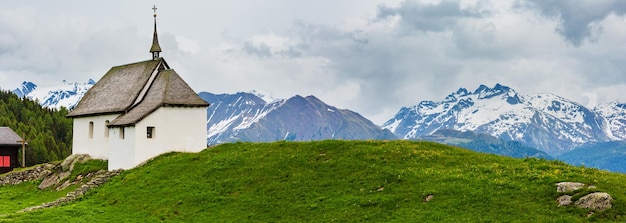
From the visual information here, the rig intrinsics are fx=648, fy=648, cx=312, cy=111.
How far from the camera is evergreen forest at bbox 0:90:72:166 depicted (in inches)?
5008

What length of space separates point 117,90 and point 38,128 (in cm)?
10259

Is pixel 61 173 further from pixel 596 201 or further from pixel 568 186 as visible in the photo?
pixel 596 201

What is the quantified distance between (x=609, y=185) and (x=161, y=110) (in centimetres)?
3882

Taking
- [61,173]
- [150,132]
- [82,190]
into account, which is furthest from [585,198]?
[61,173]

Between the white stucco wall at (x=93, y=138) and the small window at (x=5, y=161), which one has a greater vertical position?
the white stucco wall at (x=93, y=138)

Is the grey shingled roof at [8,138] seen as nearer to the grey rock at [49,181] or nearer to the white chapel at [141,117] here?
the white chapel at [141,117]

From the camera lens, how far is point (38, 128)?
158 m

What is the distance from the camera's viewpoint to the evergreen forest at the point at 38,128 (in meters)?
127

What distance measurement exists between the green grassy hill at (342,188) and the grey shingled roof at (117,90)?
1458 centimetres

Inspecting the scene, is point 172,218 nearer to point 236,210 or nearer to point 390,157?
point 236,210

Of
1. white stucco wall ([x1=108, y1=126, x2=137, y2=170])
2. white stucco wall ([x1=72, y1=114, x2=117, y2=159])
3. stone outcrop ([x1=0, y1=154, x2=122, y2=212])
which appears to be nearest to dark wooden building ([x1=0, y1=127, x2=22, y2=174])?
stone outcrop ([x1=0, y1=154, x2=122, y2=212])

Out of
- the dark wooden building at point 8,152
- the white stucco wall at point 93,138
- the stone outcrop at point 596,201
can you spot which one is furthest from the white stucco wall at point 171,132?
the stone outcrop at point 596,201

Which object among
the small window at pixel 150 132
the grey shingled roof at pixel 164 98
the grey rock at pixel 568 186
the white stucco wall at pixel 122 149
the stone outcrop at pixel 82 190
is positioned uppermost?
the grey shingled roof at pixel 164 98

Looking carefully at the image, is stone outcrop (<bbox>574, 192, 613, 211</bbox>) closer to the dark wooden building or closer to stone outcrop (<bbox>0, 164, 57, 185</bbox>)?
stone outcrop (<bbox>0, 164, 57, 185</bbox>)
